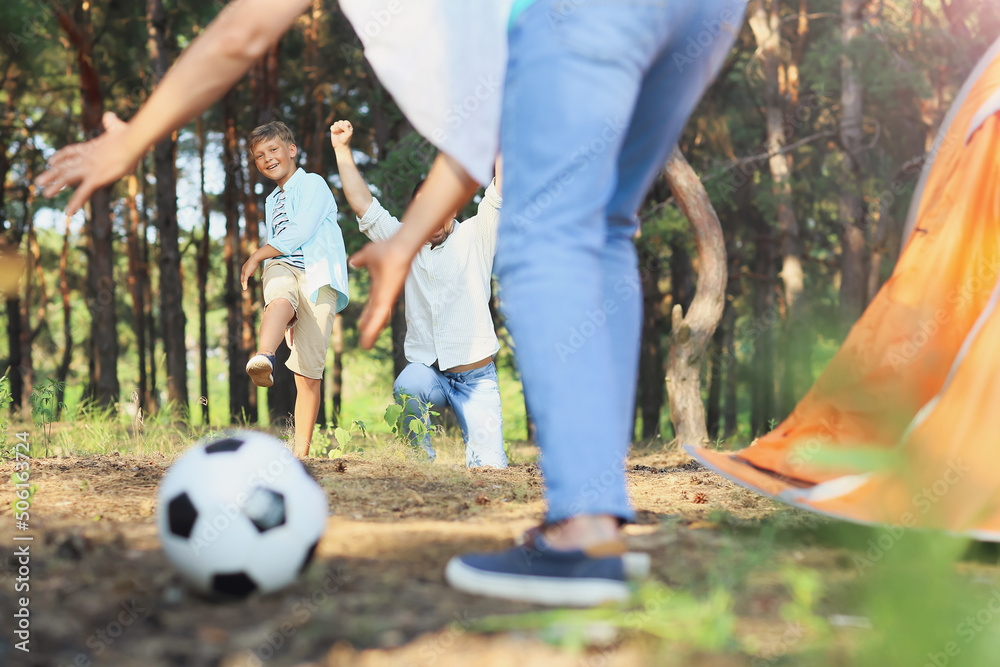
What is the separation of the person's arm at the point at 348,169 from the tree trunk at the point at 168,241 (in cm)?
728

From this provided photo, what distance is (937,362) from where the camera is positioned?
9.68ft

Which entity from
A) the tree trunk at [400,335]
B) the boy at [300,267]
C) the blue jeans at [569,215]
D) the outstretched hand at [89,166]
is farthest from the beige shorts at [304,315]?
the tree trunk at [400,335]

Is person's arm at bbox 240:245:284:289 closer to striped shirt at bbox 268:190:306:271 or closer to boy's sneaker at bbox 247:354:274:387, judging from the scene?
striped shirt at bbox 268:190:306:271

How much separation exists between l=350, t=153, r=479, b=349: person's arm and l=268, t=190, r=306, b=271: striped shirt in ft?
11.9

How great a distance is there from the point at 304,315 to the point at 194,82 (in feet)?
11.9

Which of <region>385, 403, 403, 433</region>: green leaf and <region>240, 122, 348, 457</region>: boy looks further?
<region>240, 122, 348, 457</region>: boy

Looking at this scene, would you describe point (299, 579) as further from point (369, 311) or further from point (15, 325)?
point (15, 325)

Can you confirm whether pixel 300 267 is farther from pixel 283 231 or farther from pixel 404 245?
pixel 404 245

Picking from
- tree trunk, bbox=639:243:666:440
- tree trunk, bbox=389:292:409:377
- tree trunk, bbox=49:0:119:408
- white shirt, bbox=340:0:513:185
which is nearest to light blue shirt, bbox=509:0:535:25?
white shirt, bbox=340:0:513:185

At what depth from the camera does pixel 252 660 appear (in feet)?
4.58

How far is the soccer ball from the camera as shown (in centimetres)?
179

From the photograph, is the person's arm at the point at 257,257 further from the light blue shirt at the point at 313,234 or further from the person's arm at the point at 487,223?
the person's arm at the point at 487,223

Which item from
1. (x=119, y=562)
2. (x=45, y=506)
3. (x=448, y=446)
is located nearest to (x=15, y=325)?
(x=448, y=446)

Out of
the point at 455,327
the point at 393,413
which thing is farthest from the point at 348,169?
the point at 393,413
